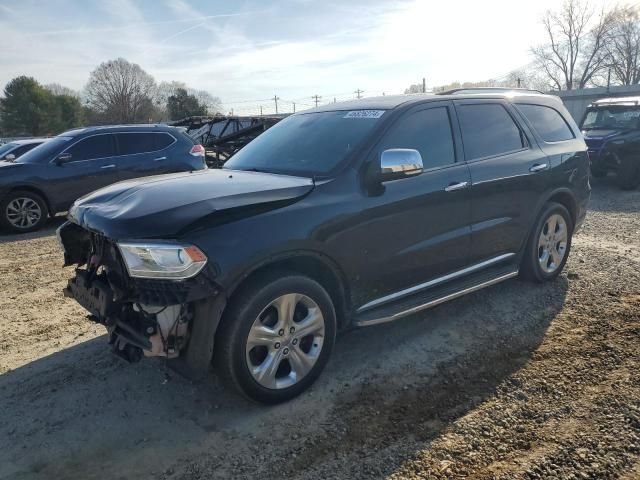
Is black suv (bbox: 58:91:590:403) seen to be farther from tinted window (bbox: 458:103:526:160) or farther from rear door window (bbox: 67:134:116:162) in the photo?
rear door window (bbox: 67:134:116:162)

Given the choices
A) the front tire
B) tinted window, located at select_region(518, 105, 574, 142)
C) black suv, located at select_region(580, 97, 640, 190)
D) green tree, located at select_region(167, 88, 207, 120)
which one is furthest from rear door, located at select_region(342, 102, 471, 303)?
green tree, located at select_region(167, 88, 207, 120)

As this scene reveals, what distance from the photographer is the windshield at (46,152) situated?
29.5 ft

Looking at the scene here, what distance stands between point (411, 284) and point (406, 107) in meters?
1.37

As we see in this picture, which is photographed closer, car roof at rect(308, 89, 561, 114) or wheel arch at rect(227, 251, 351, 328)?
wheel arch at rect(227, 251, 351, 328)

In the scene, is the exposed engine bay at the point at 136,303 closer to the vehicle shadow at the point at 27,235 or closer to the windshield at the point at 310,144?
the windshield at the point at 310,144

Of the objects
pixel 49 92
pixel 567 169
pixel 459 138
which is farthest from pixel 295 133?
pixel 49 92

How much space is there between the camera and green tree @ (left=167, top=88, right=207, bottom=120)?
5016cm

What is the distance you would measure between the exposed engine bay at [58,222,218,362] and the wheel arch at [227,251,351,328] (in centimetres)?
27

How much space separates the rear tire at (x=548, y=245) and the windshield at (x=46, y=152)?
8047 mm

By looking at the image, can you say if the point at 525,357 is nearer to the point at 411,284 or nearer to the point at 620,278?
the point at 411,284

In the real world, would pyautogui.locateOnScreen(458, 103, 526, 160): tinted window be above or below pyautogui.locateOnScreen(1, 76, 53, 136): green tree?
below

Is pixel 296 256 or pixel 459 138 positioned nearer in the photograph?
pixel 296 256

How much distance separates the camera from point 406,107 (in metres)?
3.97

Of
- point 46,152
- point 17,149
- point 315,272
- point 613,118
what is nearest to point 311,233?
point 315,272
